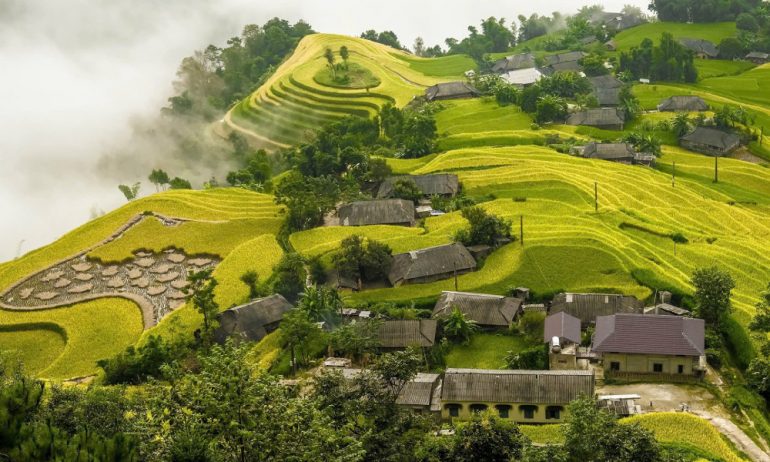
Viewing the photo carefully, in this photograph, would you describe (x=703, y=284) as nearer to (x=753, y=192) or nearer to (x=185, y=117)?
(x=753, y=192)

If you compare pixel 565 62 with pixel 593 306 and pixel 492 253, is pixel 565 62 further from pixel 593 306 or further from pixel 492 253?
pixel 593 306

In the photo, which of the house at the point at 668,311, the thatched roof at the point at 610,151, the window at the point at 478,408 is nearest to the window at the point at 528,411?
the window at the point at 478,408

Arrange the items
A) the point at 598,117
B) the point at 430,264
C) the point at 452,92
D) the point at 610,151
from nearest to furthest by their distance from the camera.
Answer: the point at 430,264 < the point at 610,151 < the point at 598,117 < the point at 452,92

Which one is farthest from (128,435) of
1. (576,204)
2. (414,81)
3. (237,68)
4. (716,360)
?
(237,68)

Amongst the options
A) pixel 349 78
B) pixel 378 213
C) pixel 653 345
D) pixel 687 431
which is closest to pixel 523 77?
pixel 349 78

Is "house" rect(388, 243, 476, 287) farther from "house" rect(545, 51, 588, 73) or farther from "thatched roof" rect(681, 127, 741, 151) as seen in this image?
"house" rect(545, 51, 588, 73)

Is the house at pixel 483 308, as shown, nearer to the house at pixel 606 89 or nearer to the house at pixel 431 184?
the house at pixel 431 184
